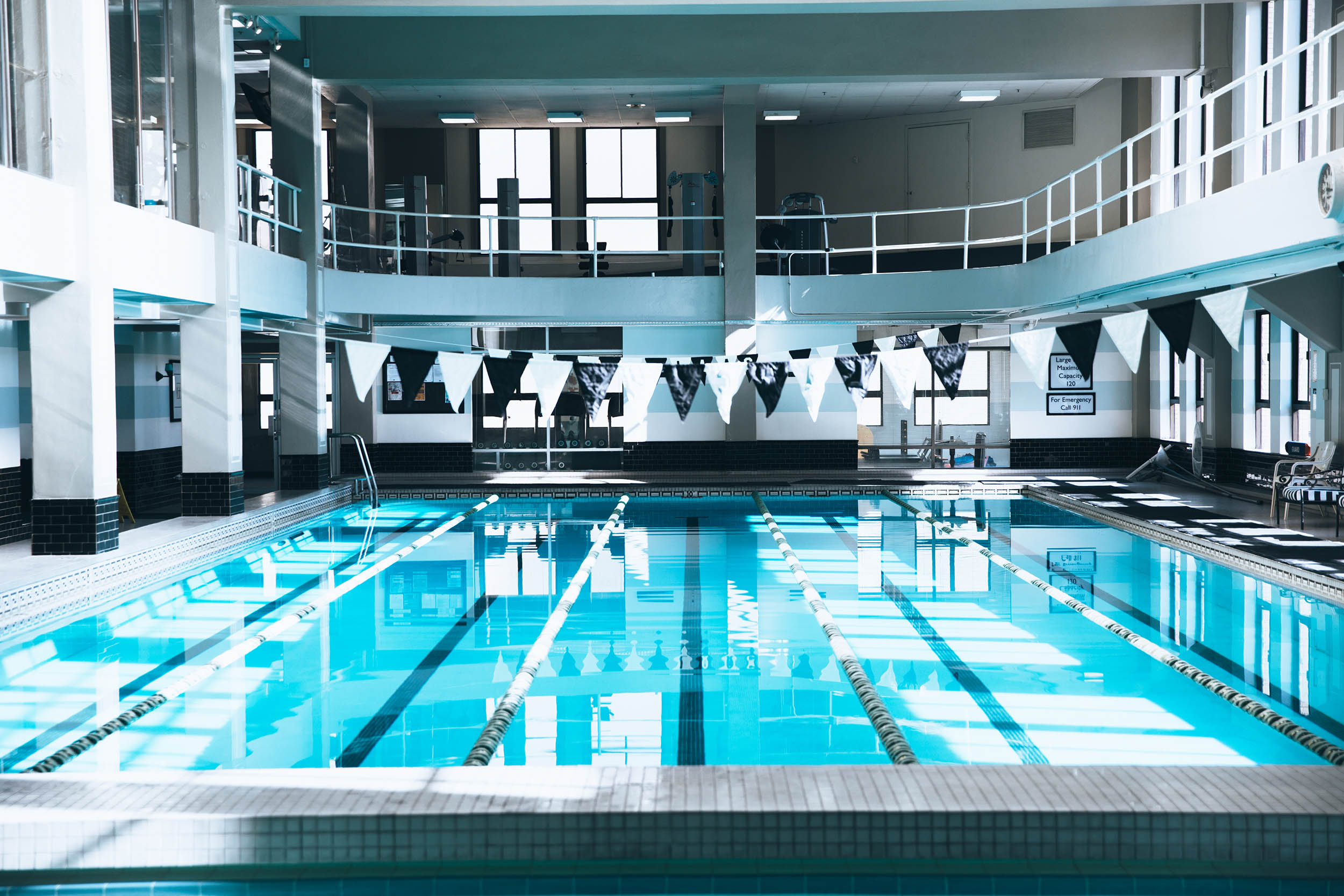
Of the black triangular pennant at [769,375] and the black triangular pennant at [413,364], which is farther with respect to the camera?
the black triangular pennant at [769,375]

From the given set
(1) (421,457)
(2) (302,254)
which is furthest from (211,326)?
(1) (421,457)

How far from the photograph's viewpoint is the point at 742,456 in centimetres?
1557

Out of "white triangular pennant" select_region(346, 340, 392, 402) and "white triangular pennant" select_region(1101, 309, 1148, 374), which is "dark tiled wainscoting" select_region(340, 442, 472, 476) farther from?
"white triangular pennant" select_region(1101, 309, 1148, 374)

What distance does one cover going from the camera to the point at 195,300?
974cm

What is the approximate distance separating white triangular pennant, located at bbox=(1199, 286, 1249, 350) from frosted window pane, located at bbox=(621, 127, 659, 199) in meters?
11.3

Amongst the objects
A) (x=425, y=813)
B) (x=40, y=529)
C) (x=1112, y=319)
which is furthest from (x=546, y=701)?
(x=1112, y=319)

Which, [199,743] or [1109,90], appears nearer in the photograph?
[199,743]

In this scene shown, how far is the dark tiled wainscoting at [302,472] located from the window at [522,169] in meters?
5.73

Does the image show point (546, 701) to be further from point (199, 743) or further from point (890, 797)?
point (890, 797)

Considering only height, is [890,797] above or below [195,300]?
below

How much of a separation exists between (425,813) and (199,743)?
1891 mm

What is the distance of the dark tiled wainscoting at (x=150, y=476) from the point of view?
12.2 metres

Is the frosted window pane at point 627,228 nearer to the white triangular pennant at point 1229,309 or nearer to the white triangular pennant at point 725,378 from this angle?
the white triangular pennant at point 725,378

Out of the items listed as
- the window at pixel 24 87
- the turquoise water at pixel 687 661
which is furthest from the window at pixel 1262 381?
the window at pixel 24 87
